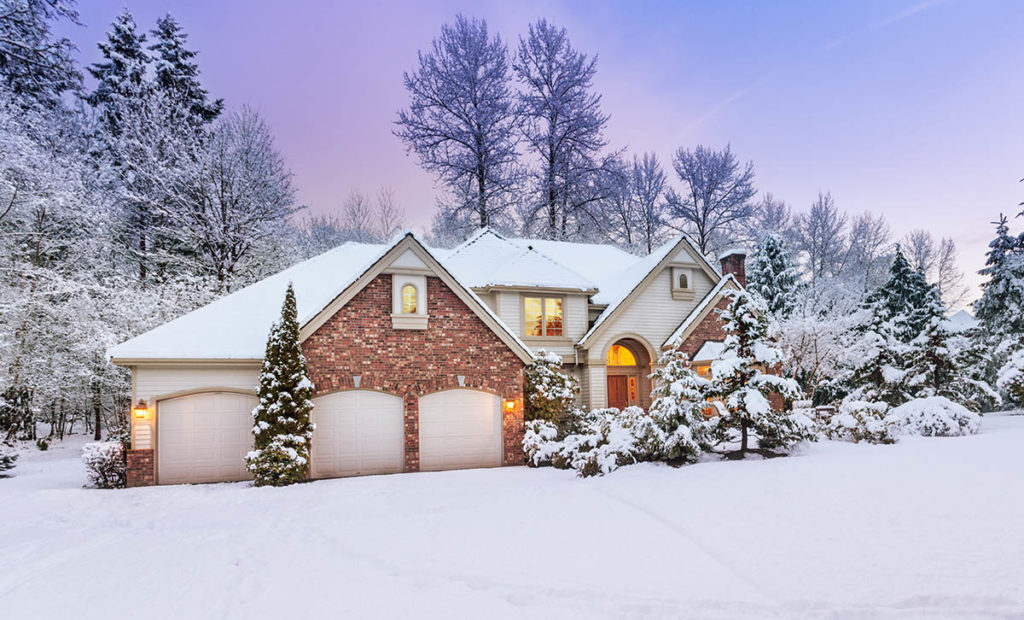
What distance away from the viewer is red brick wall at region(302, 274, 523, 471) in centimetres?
1244

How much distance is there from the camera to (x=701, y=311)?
18156mm

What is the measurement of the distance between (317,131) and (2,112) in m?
16.2

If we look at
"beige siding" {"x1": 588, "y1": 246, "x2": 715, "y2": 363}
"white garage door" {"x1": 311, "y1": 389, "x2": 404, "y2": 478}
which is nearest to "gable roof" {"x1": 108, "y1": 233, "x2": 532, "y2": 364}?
"white garage door" {"x1": 311, "y1": 389, "x2": 404, "y2": 478}

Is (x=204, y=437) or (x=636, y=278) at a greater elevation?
(x=636, y=278)

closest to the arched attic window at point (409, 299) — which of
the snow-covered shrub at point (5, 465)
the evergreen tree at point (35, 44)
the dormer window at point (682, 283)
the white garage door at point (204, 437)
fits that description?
the white garage door at point (204, 437)

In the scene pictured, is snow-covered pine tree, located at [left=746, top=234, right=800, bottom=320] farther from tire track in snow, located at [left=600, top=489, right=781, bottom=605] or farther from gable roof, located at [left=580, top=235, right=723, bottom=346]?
tire track in snow, located at [left=600, top=489, right=781, bottom=605]

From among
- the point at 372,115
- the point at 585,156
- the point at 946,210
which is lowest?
the point at 946,210

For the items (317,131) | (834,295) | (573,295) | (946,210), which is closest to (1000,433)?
(573,295)

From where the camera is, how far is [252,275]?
74.5 ft

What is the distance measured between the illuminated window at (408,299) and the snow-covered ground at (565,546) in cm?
466

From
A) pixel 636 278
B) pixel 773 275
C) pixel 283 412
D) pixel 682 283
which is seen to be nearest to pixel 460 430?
pixel 283 412

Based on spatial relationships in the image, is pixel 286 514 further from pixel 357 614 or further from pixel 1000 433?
pixel 1000 433

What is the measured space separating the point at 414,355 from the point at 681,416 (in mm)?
6454

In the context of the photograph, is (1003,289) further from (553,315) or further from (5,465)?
(5,465)
